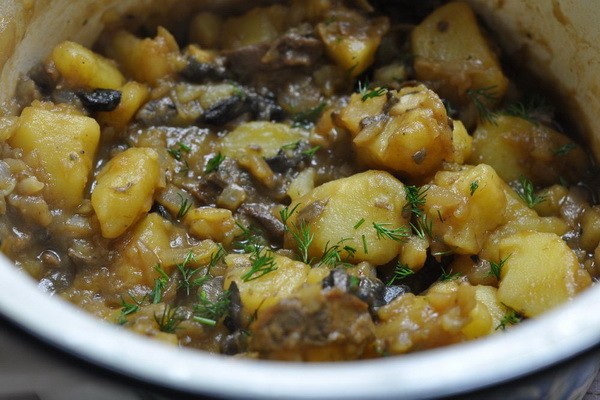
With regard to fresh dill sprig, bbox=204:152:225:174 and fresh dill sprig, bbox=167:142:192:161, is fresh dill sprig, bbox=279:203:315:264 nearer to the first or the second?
fresh dill sprig, bbox=204:152:225:174

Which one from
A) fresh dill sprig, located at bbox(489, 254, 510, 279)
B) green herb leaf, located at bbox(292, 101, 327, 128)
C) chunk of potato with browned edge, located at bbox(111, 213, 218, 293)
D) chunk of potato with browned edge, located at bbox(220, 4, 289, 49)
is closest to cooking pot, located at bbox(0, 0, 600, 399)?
fresh dill sprig, located at bbox(489, 254, 510, 279)

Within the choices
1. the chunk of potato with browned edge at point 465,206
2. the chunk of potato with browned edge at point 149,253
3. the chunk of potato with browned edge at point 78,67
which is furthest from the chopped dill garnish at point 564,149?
the chunk of potato with browned edge at point 78,67

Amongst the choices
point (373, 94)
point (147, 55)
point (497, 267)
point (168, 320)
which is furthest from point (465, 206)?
point (147, 55)

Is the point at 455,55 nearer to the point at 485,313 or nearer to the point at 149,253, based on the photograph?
the point at 485,313

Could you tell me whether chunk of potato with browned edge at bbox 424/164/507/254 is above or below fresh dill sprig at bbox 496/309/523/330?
above

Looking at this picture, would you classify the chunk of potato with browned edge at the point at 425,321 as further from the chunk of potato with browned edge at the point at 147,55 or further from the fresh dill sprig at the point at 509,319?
the chunk of potato with browned edge at the point at 147,55

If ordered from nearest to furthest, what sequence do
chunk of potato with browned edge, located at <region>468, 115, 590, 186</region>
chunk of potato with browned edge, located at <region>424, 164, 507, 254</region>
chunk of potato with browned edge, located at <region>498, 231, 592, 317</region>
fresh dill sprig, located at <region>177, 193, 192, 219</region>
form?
chunk of potato with browned edge, located at <region>498, 231, 592, 317</region> < chunk of potato with browned edge, located at <region>424, 164, 507, 254</region> < fresh dill sprig, located at <region>177, 193, 192, 219</region> < chunk of potato with browned edge, located at <region>468, 115, 590, 186</region>
